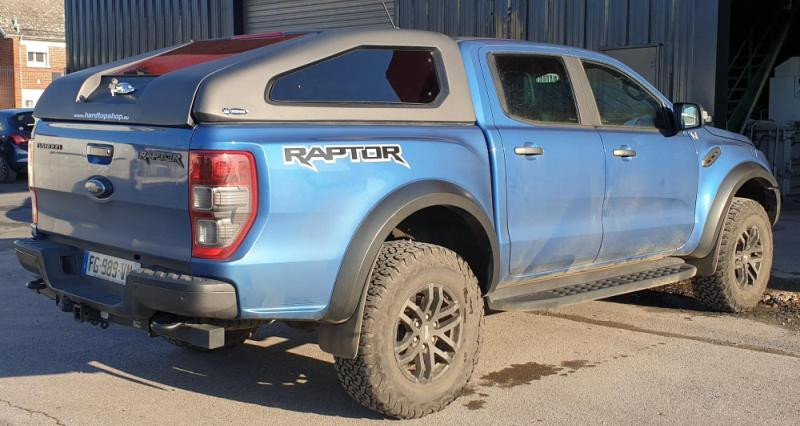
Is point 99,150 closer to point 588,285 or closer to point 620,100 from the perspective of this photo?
point 588,285

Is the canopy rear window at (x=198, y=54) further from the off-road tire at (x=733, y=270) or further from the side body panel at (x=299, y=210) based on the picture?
the off-road tire at (x=733, y=270)

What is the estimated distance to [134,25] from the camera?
20.3 metres

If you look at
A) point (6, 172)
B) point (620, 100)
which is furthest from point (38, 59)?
point (620, 100)

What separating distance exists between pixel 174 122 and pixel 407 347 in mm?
1539

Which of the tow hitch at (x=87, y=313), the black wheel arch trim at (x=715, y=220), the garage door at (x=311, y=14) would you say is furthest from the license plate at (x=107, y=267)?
the garage door at (x=311, y=14)

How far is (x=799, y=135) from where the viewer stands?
1373 cm

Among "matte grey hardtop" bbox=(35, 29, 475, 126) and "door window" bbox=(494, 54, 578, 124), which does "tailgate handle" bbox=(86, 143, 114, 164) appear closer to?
"matte grey hardtop" bbox=(35, 29, 475, 126)

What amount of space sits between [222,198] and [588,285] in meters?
2.60

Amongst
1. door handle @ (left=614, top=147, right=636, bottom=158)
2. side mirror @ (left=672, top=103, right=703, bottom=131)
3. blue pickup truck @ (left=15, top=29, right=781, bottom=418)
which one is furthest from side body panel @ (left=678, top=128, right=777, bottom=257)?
door handle @ (left=614, top=147, right=636, bottom=158)

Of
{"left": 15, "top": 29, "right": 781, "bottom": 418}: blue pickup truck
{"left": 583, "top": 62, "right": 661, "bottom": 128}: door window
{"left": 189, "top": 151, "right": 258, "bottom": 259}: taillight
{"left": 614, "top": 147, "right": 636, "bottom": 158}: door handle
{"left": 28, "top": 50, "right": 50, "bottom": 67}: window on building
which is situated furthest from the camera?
{"left": 28, "top": 50, "right": 50, "bottom": 67}: window on building

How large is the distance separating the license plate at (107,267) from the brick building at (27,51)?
36.8 m

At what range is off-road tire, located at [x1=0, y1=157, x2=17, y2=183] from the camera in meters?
18.5

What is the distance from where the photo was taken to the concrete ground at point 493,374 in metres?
4.50

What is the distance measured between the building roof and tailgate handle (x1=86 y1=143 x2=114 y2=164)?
38370mm
